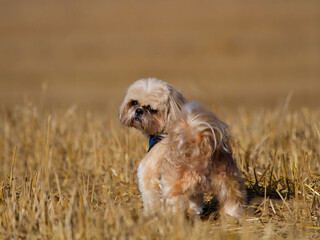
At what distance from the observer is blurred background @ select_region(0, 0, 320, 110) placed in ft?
65.7

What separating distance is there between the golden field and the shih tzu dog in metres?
0.21

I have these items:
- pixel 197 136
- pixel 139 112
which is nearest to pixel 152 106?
pixel 139 112

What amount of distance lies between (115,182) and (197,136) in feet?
6.86

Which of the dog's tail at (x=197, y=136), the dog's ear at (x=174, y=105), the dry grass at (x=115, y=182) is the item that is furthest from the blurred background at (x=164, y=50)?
the dog's tail at (x=197, y=136)

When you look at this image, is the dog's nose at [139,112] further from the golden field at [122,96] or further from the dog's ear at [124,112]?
the golden field at [122,96]

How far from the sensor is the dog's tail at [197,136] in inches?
162

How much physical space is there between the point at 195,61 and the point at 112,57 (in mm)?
4384

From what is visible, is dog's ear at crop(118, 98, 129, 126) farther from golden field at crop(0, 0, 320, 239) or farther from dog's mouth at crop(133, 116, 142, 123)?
golden field at crop(0, 0, 320, 239)

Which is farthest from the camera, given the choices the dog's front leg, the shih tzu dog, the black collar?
the black collar

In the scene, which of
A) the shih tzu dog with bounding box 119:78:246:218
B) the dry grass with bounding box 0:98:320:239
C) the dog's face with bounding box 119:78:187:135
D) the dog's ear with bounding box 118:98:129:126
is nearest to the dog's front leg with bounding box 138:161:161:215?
the shih tzu dog with bounding box 119:78:246:218

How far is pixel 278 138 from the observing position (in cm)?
687

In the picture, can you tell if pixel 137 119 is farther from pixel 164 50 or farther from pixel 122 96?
pixel 164 50

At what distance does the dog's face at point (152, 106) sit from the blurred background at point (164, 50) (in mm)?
12191

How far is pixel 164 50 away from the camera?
24719mm
